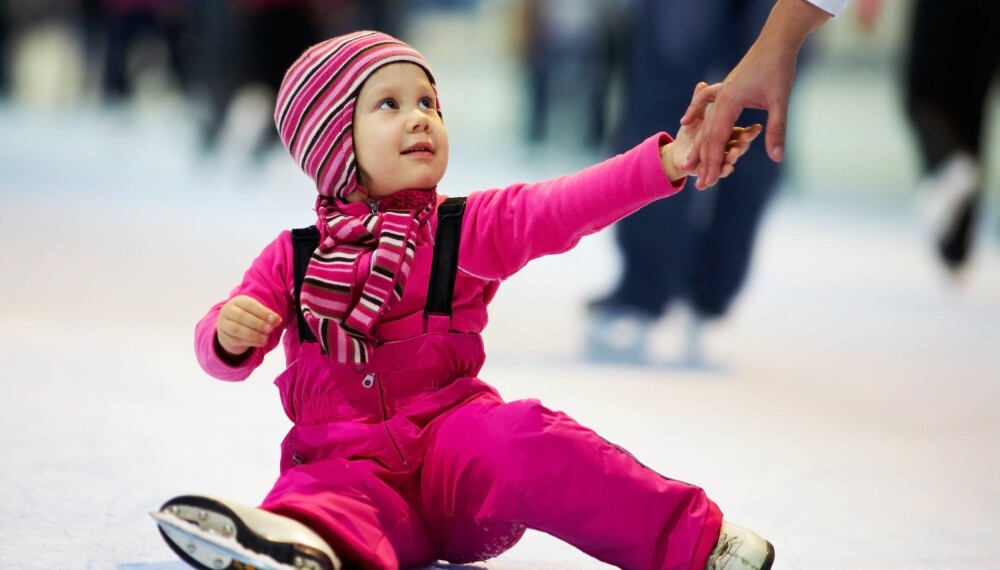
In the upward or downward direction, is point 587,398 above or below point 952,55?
below

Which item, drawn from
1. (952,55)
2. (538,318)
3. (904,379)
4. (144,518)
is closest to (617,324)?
(538,318)

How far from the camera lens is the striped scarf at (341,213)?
133cm

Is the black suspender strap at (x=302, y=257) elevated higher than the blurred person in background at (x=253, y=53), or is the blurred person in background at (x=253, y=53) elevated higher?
the blurred person in background at (x=253, y=53)

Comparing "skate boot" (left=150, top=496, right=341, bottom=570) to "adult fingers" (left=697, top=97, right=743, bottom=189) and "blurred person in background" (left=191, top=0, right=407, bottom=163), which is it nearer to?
"adult fingers" (left=697, top=97, right=743, bottom=189)

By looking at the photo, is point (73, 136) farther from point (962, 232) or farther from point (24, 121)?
point (962, 232)

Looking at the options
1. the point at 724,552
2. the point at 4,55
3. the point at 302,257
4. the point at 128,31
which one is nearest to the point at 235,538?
the point at 302,257

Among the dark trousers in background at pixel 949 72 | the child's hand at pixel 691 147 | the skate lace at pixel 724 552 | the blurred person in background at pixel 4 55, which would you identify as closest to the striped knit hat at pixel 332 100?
the child's hand at pixel 691 147

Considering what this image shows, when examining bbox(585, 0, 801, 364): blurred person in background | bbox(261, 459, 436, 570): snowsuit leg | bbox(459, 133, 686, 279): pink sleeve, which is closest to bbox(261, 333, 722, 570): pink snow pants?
bbox(261, 459, 436, 570): snowsuit leg

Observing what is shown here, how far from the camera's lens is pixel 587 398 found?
2338 millimetres

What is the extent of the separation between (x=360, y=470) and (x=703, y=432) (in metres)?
0.99

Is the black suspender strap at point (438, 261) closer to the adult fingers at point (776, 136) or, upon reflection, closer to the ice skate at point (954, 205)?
the adult fingers at point (776, 136)

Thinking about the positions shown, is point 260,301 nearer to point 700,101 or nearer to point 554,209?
point 554,209

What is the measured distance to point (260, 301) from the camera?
1358mm

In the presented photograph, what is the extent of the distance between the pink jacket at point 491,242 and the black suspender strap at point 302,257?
12 mm
